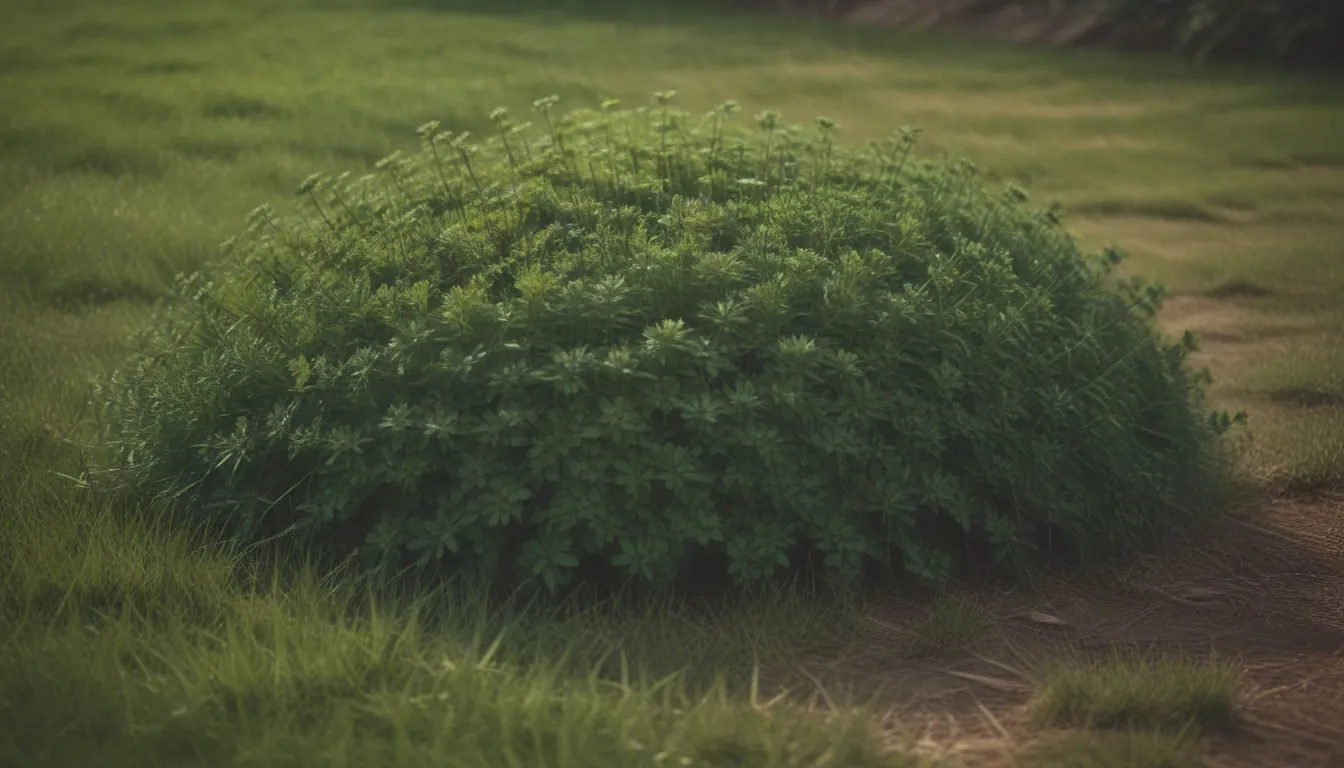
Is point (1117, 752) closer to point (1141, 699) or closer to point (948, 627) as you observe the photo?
point (1141, 699)

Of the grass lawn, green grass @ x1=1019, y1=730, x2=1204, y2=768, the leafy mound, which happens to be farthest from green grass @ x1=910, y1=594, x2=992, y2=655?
green grass @ x1=1019, y1=730, x2=1204, y2=768

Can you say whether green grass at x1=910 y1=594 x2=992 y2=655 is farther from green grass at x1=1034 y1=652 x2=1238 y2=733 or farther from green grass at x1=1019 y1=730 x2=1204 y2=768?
green grass at x1=1019 y1=730 x2=1204 y2=768

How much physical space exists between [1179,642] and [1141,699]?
0.67 metres

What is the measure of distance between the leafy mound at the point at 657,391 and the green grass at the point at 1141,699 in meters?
0.65

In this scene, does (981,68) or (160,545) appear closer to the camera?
(160,545)

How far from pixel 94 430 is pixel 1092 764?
3691mm

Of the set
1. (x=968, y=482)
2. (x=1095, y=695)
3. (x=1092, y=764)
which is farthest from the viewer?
(x=968, y=482)

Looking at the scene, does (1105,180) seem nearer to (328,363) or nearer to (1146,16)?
(1146,16)

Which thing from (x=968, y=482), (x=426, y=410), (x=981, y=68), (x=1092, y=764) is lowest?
(x=1092, y=764)

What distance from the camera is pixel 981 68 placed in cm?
1263

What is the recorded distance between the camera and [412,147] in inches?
343

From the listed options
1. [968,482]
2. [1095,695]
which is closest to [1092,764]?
[1095,695]

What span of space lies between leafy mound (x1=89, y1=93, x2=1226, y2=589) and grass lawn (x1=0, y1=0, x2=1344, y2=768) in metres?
0.23

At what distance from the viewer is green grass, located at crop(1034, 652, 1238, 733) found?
118 inches
